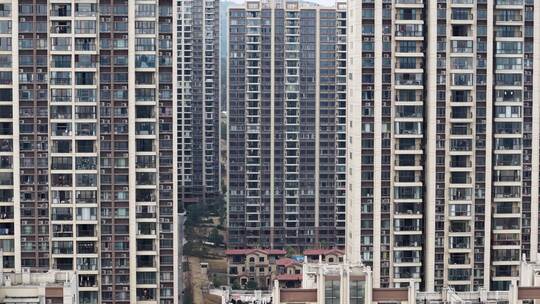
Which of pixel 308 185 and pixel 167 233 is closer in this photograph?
pixel 167 233

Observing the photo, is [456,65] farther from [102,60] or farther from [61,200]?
[61,200]

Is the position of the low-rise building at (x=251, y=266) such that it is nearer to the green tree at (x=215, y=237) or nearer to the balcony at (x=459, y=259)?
the green tree at (x=215, y=237)

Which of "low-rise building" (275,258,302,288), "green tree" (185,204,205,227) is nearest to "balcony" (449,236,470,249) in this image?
"low-rise building" (275,258,302,288)

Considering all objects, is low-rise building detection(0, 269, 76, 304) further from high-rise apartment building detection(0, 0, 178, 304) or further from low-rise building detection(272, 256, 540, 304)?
high-rise apartment building detection(0, 0, 178, 304)

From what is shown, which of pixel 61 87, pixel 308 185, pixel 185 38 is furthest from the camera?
pixel 185 38

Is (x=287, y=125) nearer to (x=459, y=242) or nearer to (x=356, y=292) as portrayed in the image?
(x=459, y=242)

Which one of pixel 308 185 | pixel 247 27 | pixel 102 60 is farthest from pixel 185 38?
pixel 102 60

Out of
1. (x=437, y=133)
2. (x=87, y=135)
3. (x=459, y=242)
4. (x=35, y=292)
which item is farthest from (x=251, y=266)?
(x=35, y=292)
